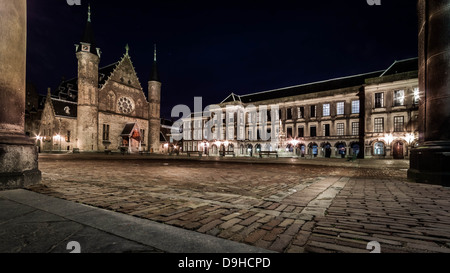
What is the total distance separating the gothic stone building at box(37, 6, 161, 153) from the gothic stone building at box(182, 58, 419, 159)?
49.9ft

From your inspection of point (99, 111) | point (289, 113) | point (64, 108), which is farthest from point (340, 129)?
point (64, 108)

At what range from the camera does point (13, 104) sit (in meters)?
4.44

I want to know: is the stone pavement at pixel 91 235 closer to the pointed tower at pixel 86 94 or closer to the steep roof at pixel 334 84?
the pointed tower at pixel 86 94

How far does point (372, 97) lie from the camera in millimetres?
30328

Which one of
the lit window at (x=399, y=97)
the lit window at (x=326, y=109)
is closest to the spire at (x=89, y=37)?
the lit window at (x=326, y=109)

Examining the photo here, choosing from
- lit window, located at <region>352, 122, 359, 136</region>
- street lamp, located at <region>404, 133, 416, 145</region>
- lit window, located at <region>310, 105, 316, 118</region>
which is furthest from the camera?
lit window, located at <region>310, 105, 316, 118</region>

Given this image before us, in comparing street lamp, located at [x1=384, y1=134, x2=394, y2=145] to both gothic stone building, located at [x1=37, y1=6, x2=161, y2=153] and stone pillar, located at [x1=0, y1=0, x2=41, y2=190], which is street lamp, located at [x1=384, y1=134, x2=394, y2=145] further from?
gothic stone building, located at [x1=37, y1=6, x2=161, y2=153]

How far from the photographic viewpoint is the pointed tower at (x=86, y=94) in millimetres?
29219

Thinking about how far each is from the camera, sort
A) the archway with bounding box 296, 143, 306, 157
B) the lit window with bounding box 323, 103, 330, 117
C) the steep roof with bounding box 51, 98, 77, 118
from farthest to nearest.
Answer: the archway with bounding box 296, 143, 306, 157, the lit window with bounding box 323, 103, 330, 117, the steep roof with bounding box 51, 98, 77, 118

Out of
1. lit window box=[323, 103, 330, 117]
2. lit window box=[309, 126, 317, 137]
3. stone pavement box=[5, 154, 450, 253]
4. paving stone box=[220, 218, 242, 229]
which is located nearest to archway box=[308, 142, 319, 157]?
lit window box=[309, 126, 317, 137]

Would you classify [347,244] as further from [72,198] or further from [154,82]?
[154,82]

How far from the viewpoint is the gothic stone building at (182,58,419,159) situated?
27.9 metres
